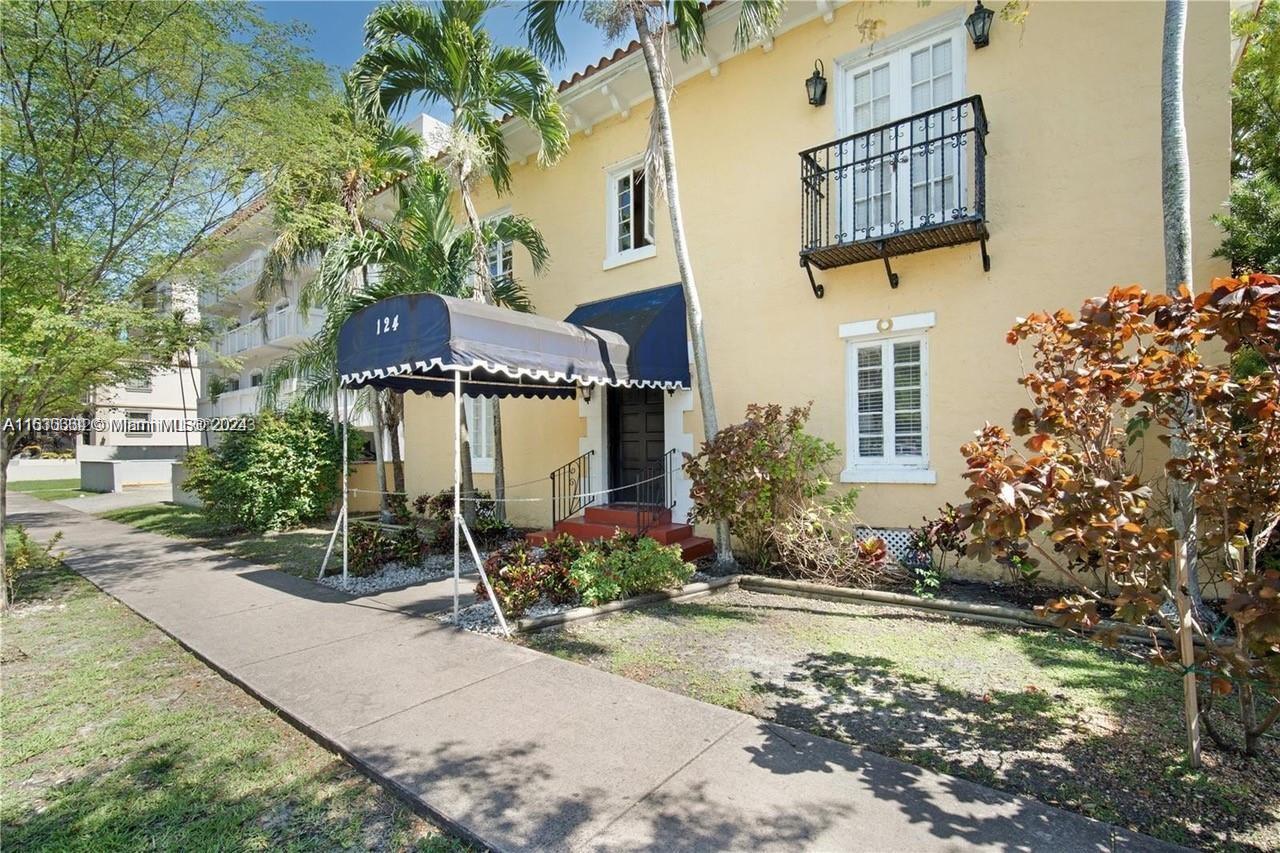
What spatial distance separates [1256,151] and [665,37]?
23.5 ft

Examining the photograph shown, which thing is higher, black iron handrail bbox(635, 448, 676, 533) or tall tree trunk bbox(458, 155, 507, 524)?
tall tree trunk bbox(458, 155, 507, 524)

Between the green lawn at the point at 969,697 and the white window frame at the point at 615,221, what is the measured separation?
20.4 feet

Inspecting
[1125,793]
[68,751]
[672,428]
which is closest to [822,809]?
[1125,793]

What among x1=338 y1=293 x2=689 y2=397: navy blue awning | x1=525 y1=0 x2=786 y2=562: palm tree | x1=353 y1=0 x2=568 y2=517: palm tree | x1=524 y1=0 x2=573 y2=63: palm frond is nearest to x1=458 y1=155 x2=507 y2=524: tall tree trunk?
x1=353 y1=0 x2=568 y2=517: palm tree

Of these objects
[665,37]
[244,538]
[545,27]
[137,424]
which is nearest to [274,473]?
[244,538]

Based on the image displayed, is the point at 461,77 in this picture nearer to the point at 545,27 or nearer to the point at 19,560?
the point at 545,27

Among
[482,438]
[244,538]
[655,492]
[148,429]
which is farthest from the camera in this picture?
[148,429]

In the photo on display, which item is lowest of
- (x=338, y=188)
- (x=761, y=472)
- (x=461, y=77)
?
(x=761, y=472)

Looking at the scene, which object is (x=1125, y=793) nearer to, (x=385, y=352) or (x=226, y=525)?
(x=385, y=352)

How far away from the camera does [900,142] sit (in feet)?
25.7

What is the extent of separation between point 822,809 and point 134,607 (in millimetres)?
8011

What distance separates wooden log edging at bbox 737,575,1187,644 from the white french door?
4.42 meters

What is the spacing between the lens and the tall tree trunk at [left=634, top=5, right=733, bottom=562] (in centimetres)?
748

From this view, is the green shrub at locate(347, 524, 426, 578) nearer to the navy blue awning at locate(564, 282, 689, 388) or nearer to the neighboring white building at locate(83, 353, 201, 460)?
the navy blue awning at locate(564, 282, 689, 388)
